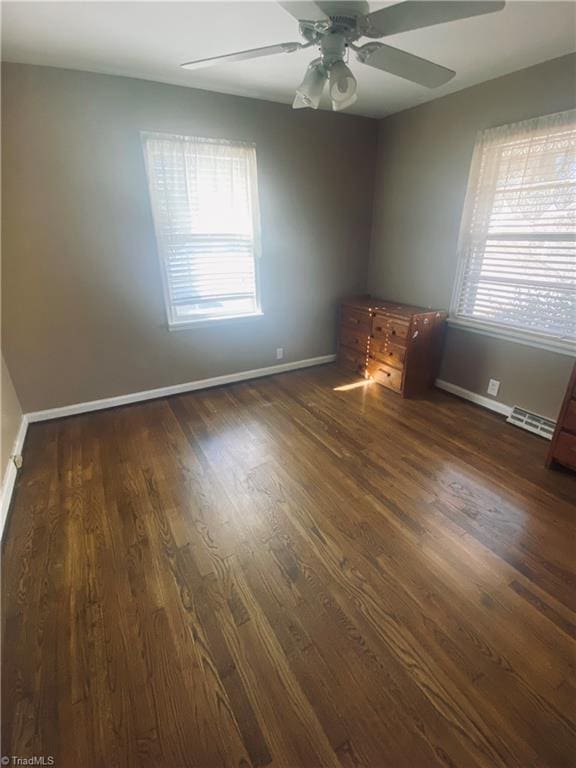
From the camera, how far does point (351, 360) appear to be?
3760 mm

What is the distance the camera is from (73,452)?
2410 mm

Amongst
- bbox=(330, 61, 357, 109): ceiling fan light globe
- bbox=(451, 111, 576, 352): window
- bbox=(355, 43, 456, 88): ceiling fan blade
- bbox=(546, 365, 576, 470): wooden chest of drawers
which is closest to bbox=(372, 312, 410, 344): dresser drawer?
bbox=(451, 111, 576, 352): window

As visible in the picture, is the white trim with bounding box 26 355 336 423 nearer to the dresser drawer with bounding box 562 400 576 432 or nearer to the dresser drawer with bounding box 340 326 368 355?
the dresser drawer with bounding box 340 326 368 355

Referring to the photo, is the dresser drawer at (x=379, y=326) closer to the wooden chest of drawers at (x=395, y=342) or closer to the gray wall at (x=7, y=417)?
the wooden chest of drawers at (x=395, y=342)

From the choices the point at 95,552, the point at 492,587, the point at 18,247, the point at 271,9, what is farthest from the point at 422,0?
the point at 18,247

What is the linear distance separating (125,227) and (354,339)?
234 cm

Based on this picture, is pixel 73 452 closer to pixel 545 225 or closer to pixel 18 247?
pixel 18 247

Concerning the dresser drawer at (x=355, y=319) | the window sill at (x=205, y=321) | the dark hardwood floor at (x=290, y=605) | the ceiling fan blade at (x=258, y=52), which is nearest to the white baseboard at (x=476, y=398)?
the dark hardwood floor at (x=290, y=605)

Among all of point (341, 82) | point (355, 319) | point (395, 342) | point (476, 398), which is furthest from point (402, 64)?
point (476, 398)

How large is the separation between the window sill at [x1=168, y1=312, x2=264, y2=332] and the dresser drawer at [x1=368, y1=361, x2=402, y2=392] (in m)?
1.28

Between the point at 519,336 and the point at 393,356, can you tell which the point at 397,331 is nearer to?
the point at 393,356

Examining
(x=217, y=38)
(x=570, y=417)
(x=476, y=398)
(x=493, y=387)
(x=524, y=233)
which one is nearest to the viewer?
(x=217, y=38)

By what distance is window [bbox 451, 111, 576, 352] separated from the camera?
2277 millimetres

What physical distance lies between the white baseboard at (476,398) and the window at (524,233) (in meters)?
0.58
